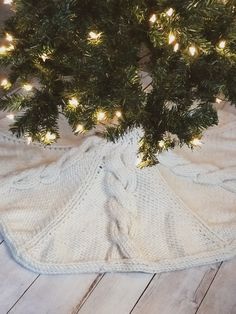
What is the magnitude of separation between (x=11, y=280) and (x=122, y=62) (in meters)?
0.55

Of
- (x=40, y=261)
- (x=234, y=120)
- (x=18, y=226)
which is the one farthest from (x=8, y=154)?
(x=234, y=120)

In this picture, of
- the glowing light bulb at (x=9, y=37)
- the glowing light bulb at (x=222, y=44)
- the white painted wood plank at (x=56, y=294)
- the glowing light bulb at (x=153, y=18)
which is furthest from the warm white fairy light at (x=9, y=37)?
the white painted wood plank at (x=56, y=294)

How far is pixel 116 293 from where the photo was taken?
91 centimetres

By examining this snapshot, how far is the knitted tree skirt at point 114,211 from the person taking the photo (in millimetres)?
953

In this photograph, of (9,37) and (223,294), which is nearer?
(9,37)

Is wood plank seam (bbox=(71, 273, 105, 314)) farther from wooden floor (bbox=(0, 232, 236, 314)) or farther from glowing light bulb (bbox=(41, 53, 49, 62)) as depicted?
glowing light bulb (bbox=(41, 53, 49, 62))

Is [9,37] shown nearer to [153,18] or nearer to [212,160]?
[153,18]

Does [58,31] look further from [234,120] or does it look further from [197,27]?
[234,120]

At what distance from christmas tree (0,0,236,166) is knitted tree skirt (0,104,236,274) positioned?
0.16 m

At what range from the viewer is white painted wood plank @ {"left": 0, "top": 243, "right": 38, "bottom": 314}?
2.87ft

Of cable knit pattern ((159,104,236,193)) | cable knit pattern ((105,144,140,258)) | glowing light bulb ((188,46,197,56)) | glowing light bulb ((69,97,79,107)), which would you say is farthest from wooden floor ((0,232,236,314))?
glowing light bulb ((188,46,197,56))

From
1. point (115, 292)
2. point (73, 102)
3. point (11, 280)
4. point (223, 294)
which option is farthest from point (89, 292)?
point (73, 102)

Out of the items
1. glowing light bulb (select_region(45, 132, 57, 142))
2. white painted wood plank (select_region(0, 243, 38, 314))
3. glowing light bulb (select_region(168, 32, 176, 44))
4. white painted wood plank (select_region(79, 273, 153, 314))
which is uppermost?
glowing light bulb (select_region(168, 32, 176, 44))

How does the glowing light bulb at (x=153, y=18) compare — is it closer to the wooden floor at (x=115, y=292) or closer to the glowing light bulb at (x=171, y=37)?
the glowing light bulb at (x=171, y=37)
